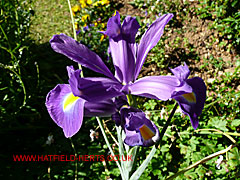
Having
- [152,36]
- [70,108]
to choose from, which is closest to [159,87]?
[152,36]

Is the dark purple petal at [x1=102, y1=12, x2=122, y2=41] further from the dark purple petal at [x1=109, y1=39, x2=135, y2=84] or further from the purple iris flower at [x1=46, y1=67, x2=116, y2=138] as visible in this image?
the purple iris flower at [x1=46, y1=67, x2=116, y2=138]

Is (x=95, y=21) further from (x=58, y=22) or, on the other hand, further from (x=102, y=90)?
(x=102, y=90)

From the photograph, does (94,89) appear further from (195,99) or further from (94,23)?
(94,23)

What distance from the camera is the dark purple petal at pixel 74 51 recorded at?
788mm

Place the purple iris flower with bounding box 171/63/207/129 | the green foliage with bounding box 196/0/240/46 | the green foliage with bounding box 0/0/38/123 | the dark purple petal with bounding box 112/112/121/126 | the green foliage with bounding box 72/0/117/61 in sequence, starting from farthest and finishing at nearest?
the green foliage with bounding box 72/0/117/61, the green foliage with bounding box 196/0/240/46, the green foliage with bounding box 0/0/38/123, the dark purple petal with bounding box 112/112/121/126, the purple iris flower with bounding box 171/63/207/129

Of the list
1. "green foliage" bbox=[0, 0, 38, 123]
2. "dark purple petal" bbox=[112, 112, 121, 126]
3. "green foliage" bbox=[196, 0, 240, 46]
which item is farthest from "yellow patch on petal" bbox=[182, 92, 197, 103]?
"green foliage" bbox=[196, 0, 240, 46]

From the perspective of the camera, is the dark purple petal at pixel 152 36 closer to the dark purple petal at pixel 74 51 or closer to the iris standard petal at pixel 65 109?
the dark purple petal at pixel 74 51

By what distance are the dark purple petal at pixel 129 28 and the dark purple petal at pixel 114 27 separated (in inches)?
0.8

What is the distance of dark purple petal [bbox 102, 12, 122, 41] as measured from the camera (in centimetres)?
86

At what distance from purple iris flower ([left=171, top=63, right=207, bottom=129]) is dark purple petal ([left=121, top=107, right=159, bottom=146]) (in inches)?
5.6

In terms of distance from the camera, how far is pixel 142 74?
2.82 meters

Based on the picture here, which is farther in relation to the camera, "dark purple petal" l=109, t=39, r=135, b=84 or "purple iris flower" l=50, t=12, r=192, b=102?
"dark purple petal" l=109, t=39, r=135, b=84

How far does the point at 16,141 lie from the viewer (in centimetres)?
232

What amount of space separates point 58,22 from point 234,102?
11.5 feet
